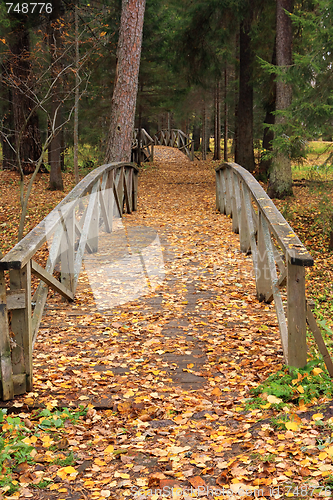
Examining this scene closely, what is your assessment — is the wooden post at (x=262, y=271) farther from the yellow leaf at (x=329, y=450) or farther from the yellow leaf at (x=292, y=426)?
the yellow leaf at (x=329, y=450)

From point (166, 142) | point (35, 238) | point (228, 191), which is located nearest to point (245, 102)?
Result: point (228, 191)

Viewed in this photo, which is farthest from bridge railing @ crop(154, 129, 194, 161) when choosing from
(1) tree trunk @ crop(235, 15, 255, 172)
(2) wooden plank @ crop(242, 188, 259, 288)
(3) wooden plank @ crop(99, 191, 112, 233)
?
(2) wooden plank @ crop(242, 188, 259, 288)

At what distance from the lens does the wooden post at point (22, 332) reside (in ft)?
10.9

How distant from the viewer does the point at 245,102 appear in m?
15.4

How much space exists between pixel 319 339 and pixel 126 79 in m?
8.53

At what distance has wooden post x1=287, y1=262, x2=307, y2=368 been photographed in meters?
3.38

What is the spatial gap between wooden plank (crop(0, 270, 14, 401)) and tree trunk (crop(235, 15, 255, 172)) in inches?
509

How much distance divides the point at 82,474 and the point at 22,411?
0.83m

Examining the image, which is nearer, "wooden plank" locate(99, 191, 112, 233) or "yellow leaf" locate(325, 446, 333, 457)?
"yellow leaf" locate(325, 446, 333, 457)

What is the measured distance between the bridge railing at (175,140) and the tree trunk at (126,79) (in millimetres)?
17029

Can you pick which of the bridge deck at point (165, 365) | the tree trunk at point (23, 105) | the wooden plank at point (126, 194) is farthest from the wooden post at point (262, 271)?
the tree trunk at point (23, 105)

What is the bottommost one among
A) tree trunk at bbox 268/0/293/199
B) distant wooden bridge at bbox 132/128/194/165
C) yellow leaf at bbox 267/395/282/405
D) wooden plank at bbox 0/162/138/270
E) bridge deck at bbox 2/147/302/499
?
bridge deck at bbox 2/147/302/499

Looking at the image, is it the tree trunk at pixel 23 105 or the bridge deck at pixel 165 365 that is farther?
the tree trunk at pixel 23 105

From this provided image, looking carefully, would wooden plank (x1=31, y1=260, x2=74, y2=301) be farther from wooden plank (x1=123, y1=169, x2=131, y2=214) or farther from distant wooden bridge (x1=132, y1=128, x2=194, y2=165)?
distant wooden bridge (x1=132, y1=128, x2=194, y2=165)
